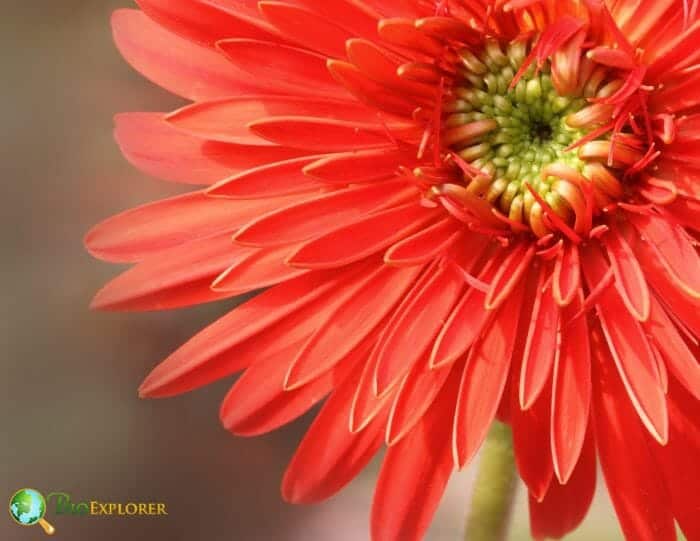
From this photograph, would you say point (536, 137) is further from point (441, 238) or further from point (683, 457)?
point (683, 457)

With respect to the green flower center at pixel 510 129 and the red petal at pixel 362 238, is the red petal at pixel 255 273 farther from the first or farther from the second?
the green flower center at pixel 510 129

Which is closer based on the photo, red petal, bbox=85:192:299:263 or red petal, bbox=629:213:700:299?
red petal, bbox=629:213:700:299

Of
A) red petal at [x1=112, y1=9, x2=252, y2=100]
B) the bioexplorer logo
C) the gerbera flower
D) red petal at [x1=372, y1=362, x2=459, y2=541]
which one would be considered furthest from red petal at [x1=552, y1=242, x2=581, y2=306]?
the bioexplorer logo

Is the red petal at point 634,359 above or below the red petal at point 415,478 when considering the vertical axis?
above

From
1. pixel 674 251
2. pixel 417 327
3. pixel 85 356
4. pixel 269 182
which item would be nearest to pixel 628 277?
pixel 674 251

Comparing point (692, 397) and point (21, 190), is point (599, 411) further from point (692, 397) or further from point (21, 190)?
point (21, 190)

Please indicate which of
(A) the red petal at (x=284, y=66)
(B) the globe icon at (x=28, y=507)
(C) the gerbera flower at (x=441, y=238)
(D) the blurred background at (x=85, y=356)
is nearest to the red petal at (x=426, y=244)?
(C) the gerbera flower at (x=441, y=238)

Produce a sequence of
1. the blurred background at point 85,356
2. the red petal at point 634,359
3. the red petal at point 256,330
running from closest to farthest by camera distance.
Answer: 1. the red petal at point 634,359
2. the red petal at point 256,330
3. the blurred background at point 85,356

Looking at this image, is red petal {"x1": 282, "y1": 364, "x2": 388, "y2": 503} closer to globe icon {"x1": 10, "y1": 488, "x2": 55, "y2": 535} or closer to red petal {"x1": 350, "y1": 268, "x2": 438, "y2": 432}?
red petal {"x1": 350, "y1": 268, "x2": 438, "y2": 432}

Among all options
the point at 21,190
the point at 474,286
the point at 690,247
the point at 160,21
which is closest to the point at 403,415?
the point at 474,286
